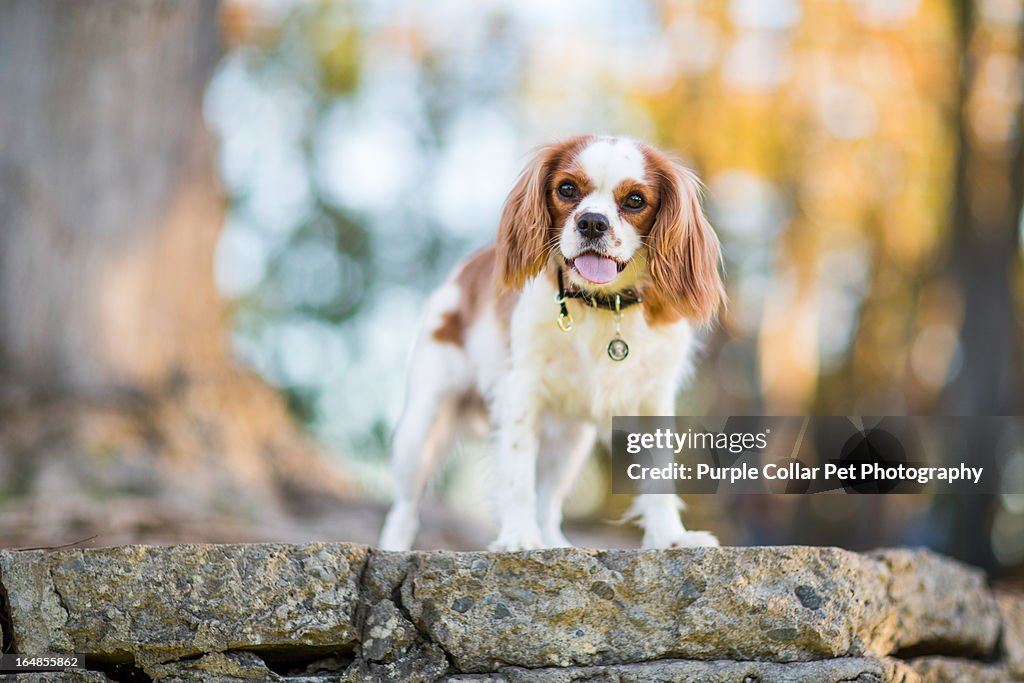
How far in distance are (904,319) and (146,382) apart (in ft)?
54.5

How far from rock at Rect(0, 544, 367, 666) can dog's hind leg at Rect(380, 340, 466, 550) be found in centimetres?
148

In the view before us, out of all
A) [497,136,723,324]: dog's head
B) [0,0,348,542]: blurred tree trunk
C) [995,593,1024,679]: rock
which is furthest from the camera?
[0,0,348,542]: blurred tree trunk

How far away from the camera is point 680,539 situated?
12.9 feet

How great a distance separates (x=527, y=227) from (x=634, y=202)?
414mm

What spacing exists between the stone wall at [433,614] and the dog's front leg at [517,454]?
0.57 meters

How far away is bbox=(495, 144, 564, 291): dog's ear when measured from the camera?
4.07m

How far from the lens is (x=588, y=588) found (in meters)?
3.33

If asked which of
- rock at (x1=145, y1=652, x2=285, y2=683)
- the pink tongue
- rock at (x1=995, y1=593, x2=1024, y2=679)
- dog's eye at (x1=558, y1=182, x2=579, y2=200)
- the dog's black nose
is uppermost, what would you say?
dog's eye at (x1=558, y1=182, x2=579, y2=200)

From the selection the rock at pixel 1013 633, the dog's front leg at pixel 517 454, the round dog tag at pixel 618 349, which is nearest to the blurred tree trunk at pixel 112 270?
the dog's front leg at pixel 517 454

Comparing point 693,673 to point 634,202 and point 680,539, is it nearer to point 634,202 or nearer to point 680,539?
point 680,539

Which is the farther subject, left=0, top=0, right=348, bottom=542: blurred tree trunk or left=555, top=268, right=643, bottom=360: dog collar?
left=0, top=0, right=348, bottom=542: blurred tree trunk

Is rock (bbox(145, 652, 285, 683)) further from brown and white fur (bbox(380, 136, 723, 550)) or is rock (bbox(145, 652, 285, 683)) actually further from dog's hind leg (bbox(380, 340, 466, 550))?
dog's hind leg (bbox(380, 340, 466, 550))

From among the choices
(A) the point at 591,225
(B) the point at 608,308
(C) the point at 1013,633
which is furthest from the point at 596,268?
(C) the point at 1013,633

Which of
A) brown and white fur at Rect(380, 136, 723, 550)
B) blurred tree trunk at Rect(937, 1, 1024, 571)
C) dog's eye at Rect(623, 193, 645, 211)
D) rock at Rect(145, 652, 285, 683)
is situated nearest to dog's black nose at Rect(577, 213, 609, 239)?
brown and white fur at Rect(380, 136, 723, 550)
